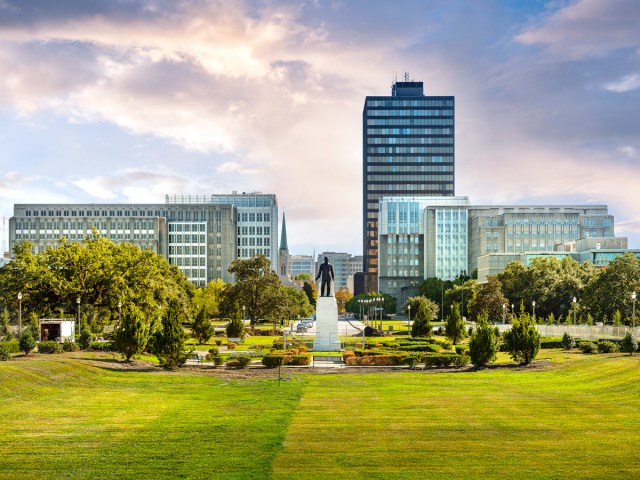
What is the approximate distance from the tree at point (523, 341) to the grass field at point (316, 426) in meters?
6.59

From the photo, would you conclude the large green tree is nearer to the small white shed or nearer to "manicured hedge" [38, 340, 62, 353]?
the small white shed

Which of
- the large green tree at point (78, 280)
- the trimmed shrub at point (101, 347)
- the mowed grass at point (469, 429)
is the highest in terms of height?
the large green tree at point (78, 280)

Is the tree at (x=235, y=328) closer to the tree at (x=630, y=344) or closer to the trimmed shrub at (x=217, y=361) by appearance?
the trimmed shrub at (x=217, y=361)

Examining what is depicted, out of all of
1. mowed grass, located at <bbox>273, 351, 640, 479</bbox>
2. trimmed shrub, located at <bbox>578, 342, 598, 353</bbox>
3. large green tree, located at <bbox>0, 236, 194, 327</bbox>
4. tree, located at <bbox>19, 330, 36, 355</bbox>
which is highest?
large green tree, located at <bbox>0, 236, 194, 327</bbox>

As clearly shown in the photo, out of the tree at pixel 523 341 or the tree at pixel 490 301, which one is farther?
the tree at pixel 490 301

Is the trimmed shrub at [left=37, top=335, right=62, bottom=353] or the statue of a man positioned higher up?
the statue of a man

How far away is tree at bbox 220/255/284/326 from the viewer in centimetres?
10738

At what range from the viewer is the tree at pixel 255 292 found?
107 meters

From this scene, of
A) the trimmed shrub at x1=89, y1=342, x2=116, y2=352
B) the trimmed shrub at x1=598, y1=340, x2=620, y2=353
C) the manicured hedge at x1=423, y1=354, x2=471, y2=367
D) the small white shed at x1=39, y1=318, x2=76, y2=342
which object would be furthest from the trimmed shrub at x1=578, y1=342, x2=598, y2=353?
→ the small white shed at x1=39, y1=318, x2=76, y2=342

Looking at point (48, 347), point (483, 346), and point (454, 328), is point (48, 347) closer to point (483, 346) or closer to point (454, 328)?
point (483, 346)

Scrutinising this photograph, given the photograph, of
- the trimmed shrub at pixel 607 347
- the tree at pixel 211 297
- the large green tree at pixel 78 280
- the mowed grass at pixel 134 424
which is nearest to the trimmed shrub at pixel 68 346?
the large green tree at pixel 78 280

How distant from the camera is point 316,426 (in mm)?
28578

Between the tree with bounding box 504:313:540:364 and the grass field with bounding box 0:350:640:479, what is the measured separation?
21.6ft

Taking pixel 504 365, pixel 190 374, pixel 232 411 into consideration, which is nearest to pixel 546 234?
pixel 504 365
